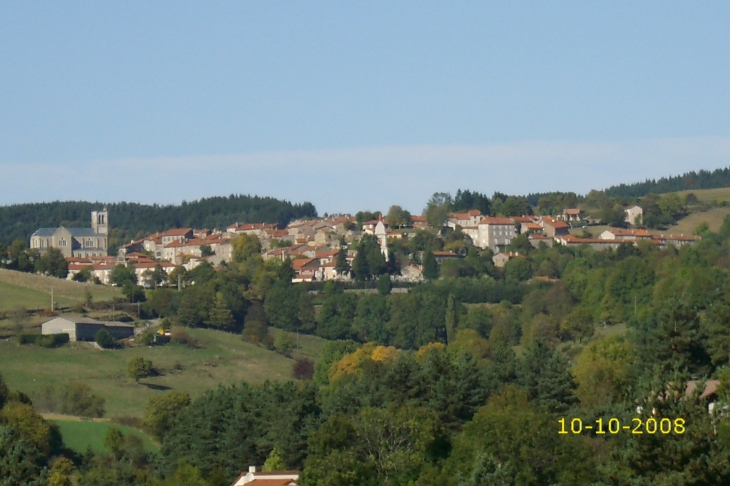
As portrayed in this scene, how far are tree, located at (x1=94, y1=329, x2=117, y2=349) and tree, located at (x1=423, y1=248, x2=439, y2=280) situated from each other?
44.4 meters

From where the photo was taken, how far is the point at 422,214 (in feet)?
598

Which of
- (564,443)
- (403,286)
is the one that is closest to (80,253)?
(403,286)

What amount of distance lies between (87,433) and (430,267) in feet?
237

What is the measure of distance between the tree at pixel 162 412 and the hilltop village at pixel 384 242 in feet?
210

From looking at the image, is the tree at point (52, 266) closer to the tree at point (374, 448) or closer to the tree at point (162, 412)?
the tree at point (162, 412)

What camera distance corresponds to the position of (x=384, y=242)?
513 ft

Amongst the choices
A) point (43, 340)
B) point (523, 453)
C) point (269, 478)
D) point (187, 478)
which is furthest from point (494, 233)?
point (523, 453)

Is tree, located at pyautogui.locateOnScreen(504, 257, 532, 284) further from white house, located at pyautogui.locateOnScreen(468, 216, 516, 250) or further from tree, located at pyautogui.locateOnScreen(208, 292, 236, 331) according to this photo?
tree, located at pyautogui.locateOnScreen(208, 292, 236, 331)

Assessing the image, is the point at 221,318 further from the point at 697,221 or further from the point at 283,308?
the point at 697,221

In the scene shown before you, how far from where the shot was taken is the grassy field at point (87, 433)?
236ft

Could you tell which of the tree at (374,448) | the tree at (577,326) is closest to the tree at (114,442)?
the tree at (374,448)

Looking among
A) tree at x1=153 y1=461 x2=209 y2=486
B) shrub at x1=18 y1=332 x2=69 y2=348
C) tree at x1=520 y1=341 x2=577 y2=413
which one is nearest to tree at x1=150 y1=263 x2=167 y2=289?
shrub at x1=18 y1=332 x2=69 y2=348

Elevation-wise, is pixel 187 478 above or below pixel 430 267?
below

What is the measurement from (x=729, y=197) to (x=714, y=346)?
138 meters
